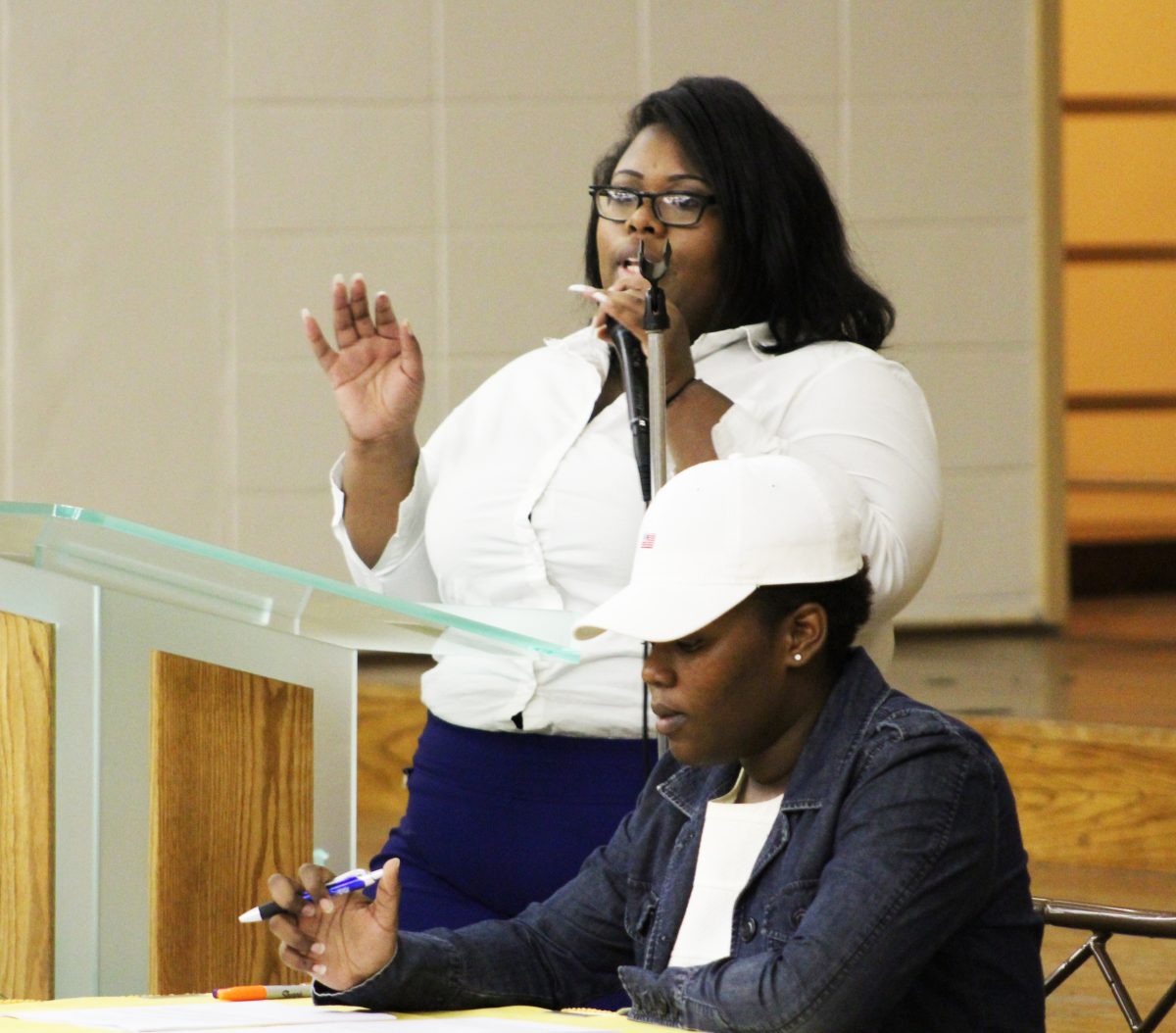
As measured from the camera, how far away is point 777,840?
5.07ft

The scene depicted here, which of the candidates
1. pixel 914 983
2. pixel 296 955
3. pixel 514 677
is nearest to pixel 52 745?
pixel 296 955

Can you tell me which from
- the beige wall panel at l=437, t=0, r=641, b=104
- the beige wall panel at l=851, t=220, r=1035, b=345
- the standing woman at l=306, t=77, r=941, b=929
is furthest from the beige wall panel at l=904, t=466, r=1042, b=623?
the standing woman at l=306, t=77, r=941, b=929

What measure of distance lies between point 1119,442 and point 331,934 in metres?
6.24

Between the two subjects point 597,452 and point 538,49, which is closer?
point 597,452

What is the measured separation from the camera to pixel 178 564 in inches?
61.4

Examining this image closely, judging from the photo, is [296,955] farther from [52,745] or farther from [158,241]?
[158,241]

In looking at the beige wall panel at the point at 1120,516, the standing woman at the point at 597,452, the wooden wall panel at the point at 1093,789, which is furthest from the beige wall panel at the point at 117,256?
the beige wall panel at the point at 1120,516

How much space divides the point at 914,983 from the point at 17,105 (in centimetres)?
424

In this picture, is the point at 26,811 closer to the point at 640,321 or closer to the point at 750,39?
the point at 640,321

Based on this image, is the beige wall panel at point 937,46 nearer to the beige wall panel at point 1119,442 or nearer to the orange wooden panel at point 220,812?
the beige wall panel at point 1119,442

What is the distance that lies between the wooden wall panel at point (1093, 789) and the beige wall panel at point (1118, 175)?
365 cm

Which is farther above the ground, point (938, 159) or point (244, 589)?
point (938, 159)

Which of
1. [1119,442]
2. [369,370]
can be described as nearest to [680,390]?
[369,370]

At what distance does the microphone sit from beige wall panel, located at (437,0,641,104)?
328 cm
